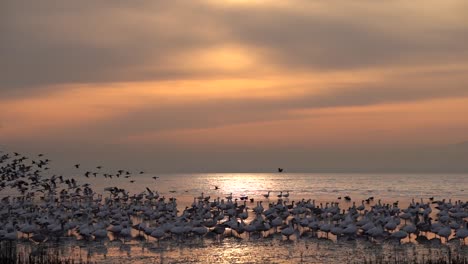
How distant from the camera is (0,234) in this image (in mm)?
28969

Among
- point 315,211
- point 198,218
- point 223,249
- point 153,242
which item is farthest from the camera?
point 315,211

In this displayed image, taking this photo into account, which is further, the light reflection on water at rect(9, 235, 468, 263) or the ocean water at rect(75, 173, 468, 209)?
the ocean water at rect(75, 173, 468, 209)

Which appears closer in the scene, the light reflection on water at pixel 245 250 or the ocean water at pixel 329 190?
the light reflection on water at pixel 245 250

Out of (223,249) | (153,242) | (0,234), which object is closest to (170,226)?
(153,242)

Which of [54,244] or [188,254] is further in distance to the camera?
[54,244]

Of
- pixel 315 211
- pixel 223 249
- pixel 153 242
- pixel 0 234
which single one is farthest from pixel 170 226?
pixel 315 211

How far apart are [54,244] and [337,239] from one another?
502 inches

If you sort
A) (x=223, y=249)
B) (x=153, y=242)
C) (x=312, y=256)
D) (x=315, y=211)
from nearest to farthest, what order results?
(x=312, y=256) → (x=223, y=249) → (x=153, y=242) → (x=315, y=211)

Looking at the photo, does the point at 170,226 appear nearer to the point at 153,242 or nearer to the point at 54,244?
the point at 153,242

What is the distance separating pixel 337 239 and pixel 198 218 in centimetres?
799

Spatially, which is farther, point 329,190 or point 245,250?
point 329,190

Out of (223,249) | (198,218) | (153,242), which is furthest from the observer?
(198,218)

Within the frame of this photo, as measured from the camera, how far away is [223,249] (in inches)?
1090

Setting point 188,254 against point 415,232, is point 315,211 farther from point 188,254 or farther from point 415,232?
point 188,254
